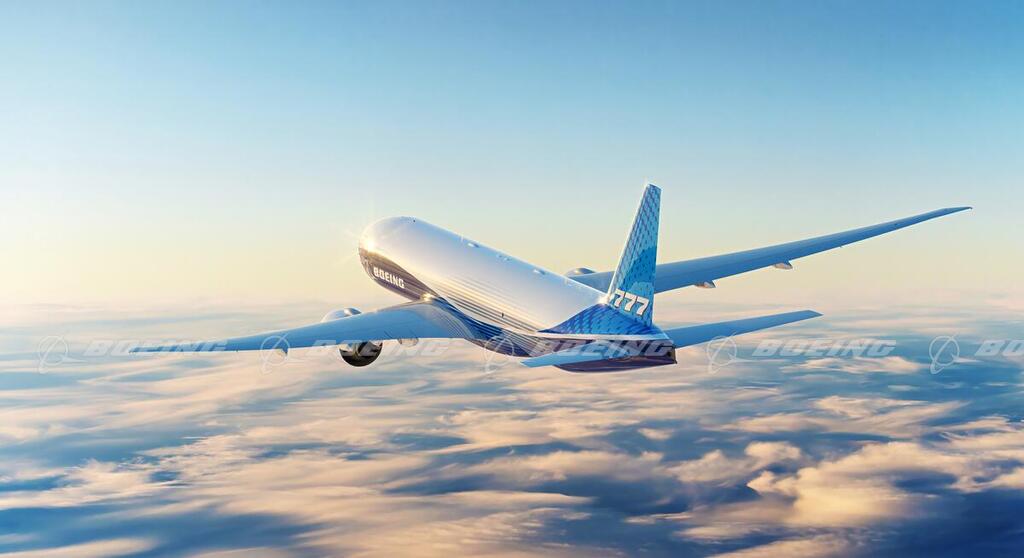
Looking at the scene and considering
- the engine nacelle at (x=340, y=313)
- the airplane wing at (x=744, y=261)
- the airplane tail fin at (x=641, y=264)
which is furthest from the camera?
the airplane wing at (x=744, y=261)

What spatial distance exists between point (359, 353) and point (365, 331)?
3237 millimetres

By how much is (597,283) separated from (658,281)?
3596 millimetres

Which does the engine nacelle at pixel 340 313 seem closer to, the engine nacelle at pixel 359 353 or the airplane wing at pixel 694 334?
the engine nacelle at pixel 359 353

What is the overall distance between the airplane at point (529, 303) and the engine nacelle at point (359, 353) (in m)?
0.05

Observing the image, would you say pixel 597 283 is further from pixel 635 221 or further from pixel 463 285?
pixel 635 221

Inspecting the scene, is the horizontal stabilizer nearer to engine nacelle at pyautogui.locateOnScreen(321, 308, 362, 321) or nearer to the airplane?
the airplane

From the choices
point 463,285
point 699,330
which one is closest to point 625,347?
point 699,330

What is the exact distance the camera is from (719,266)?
48062 millimetres

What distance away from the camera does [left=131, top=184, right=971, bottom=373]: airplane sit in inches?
1323

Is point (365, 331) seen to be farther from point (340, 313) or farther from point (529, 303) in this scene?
point (529, 303)

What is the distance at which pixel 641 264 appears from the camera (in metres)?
33.8

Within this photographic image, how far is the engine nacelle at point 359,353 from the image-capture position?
43.9m

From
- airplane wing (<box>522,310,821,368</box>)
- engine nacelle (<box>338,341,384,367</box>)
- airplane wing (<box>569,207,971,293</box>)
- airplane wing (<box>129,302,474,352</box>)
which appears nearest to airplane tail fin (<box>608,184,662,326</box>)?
airplane wing (<box>522,310,821,368</box>)

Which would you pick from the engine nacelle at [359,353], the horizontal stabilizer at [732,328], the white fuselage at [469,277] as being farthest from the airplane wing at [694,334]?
the engine nacelle at [359,353]
